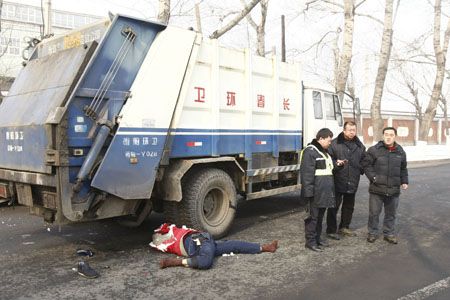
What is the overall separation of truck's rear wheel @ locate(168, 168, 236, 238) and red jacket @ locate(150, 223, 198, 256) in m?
0.38

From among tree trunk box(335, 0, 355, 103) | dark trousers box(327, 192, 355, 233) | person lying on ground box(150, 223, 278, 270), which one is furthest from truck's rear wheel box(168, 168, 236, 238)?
tree trunk box(335, 0, 355, 103)

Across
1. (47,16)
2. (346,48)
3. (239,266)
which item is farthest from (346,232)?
(346,48)

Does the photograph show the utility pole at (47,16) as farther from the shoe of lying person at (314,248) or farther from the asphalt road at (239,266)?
the shoe of lying person at (314,248)

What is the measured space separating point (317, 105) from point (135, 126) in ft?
14.8

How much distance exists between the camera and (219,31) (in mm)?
15125

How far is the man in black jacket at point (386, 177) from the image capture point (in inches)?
250

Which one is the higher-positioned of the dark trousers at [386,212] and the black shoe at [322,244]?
the dark trousers at [386,212]

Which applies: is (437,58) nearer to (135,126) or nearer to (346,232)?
(346,232)

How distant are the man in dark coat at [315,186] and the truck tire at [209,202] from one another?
127cm

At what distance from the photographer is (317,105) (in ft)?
29.6

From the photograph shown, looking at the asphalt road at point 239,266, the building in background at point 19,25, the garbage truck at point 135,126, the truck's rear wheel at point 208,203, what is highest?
the building in background at point 19,25

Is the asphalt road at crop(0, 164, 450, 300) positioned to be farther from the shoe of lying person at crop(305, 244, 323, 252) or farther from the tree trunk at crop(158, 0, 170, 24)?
the tree trunk at crop(158, 0, 170, 24)

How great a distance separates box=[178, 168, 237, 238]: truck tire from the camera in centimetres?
629

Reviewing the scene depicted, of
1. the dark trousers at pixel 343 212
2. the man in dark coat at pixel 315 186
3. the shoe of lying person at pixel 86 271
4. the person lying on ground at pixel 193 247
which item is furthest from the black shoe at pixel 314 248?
the shoe of lying person at pixel 86 271
